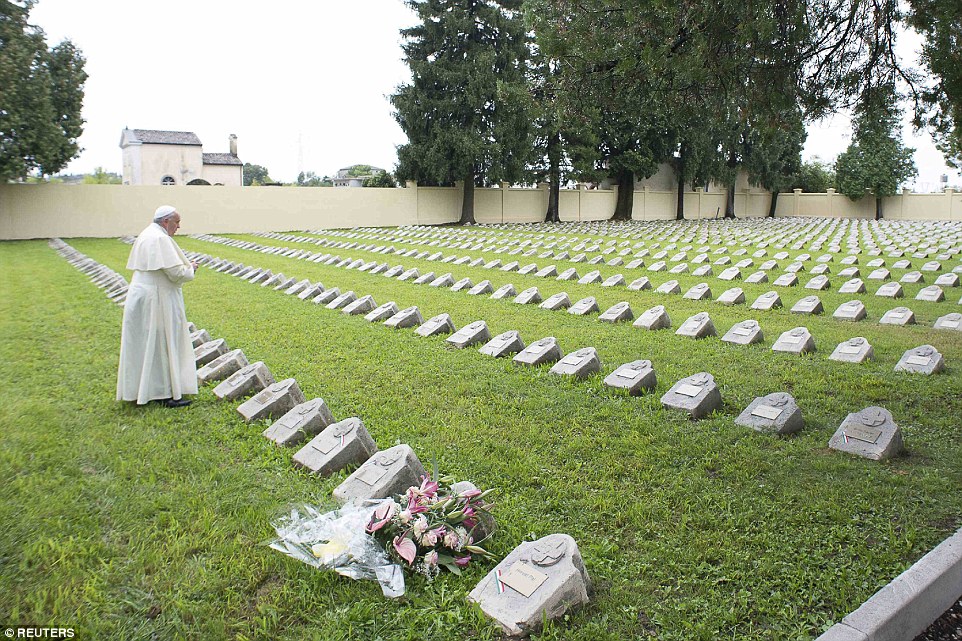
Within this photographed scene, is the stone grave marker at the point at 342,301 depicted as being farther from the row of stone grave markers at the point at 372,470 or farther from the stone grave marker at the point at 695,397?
the stone grave marker at the point at 695,397

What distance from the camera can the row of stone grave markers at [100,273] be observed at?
1127 cm

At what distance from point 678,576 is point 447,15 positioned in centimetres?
2690

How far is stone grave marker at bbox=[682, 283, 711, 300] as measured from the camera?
10264 millimetres

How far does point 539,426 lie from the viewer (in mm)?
4965

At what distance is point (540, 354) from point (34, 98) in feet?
72.1

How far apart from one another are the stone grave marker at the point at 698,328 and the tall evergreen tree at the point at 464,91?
1996 cm

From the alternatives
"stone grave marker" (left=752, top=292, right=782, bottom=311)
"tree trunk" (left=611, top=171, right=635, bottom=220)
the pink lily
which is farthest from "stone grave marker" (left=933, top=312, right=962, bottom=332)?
"tree trunk" (left=611, top=171, right=635, bottom=220)

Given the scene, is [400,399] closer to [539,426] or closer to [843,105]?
[539,426]

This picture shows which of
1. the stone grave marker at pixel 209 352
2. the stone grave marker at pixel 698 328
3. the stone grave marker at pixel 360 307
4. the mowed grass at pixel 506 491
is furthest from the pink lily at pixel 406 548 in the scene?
the stone grave marker at pixel 360 307

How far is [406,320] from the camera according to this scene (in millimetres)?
8602

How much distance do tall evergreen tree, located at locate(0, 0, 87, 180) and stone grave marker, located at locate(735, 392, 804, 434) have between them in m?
23.4

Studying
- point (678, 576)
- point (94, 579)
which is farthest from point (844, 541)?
point (94, 579)

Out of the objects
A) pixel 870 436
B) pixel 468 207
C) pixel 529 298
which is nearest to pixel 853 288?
pixel 529 298

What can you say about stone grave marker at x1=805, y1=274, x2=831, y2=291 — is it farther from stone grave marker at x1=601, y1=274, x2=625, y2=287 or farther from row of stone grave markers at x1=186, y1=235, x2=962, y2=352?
stone grave marker at x1=601, y1=274, x2=625, y2=287
